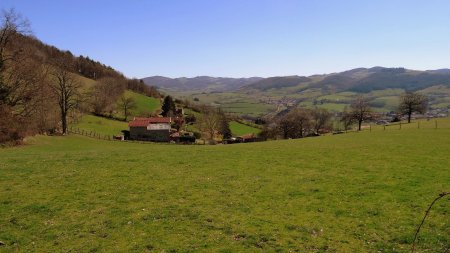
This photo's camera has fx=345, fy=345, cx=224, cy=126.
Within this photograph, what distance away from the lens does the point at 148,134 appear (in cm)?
9619

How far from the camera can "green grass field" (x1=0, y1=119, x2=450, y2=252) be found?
12.6 metres

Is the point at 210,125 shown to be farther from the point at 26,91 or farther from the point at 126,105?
the point at 26,91

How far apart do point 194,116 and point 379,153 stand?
103401 millimetres

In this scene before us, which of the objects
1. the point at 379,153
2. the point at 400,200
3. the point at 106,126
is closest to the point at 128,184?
the point at 400,200

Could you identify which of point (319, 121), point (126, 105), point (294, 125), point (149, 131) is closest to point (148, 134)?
point (149, 131)

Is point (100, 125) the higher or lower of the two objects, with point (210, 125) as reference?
higher

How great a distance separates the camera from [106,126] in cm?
9300

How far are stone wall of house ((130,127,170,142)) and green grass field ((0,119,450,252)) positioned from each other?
68748 mm

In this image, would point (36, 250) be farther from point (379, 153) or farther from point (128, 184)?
point (379, 153)

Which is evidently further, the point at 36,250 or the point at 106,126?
the point at 106,126

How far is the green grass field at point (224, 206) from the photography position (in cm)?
1261

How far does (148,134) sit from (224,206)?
82.5 meters

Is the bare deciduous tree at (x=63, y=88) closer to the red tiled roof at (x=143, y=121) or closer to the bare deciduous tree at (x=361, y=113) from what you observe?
the red tiled roof at (x=143, y=121)

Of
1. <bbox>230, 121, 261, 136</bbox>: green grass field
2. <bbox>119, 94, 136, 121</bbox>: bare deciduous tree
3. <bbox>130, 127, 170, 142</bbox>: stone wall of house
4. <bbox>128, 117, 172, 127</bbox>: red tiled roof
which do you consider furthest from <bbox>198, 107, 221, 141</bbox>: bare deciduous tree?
<bbox>119, 94, 136, 121</bbox>: bare deciduous tree
